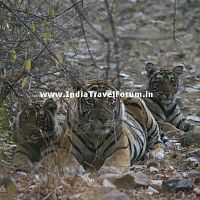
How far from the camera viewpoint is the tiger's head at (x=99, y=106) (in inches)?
286

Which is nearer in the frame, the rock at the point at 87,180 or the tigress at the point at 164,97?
the rock at the point at 87,180

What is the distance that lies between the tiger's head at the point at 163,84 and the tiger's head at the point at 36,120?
2780 millimetres

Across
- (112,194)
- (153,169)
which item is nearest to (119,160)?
(153,169)

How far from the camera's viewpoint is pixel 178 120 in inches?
402

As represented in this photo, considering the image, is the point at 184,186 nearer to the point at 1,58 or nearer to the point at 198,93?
the point at 1,58

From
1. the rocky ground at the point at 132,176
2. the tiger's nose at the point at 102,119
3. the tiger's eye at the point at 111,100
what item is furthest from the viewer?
the tiger's eye at the point at 111,100


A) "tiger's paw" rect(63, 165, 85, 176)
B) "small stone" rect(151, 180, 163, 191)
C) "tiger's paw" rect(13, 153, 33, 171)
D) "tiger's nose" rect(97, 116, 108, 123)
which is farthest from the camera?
"tiger's nose" rect(97, 116, 108, 123)

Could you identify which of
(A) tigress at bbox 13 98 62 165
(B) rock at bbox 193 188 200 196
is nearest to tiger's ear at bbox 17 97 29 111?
(A) tigress at bbox 13 98 62 165

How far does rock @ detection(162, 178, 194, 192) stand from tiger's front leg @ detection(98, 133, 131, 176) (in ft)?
2.17

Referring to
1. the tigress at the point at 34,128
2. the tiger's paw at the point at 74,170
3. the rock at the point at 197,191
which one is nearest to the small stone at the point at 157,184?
the rock at the point at 197,191

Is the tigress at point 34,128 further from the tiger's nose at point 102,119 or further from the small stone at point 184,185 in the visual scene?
the small stone at point 184,185

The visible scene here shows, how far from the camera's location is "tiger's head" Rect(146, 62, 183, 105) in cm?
1025

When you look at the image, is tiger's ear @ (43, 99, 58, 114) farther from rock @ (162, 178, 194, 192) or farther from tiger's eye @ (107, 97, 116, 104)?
rock @ (162, 178, 194, 192)

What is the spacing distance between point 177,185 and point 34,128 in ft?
5.71
